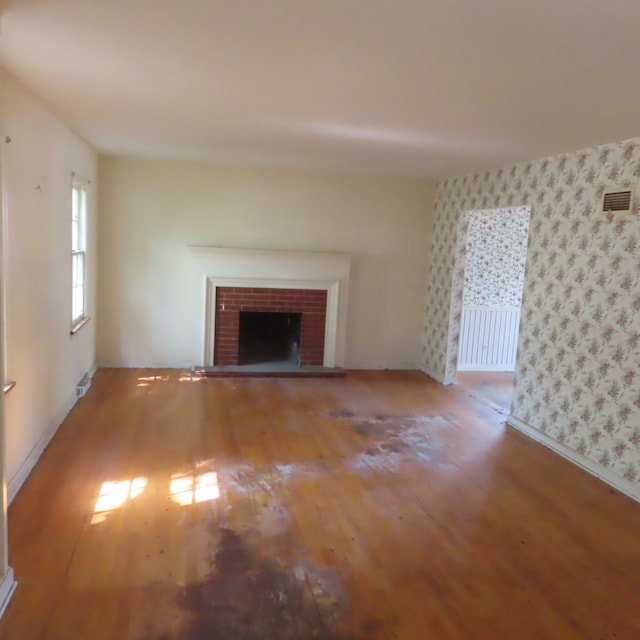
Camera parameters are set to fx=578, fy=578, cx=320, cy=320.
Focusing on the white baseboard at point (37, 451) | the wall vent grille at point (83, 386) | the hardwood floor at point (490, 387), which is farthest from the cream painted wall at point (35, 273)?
the hardwood floor at point (490, 387)

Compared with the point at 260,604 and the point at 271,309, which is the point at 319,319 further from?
the point at 260,604

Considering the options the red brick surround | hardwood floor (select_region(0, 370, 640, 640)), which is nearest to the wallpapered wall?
hardwood floor (select_region(0, 370, 640, 640))

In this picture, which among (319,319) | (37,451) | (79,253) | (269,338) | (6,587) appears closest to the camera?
(6,587)

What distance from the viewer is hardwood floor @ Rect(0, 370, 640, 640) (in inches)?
97.4

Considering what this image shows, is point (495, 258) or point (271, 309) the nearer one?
point (271, 309)

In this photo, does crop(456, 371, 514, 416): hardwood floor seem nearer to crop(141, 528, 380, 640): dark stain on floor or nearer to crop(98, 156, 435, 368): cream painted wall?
crop(98, 156, 435, 368): cream painted wall

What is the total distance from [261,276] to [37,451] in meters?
3.21

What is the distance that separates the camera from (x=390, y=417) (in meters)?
5.28

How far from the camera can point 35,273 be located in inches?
145

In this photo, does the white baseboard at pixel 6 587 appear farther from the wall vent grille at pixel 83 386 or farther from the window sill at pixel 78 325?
the wall vent grille at pixel 83 386

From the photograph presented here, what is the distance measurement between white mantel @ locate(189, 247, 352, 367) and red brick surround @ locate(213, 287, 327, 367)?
0.21ft

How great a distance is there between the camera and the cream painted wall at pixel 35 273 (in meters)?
3.23

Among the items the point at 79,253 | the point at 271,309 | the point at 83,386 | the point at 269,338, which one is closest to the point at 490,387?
the point at 271,309

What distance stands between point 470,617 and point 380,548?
624mm
